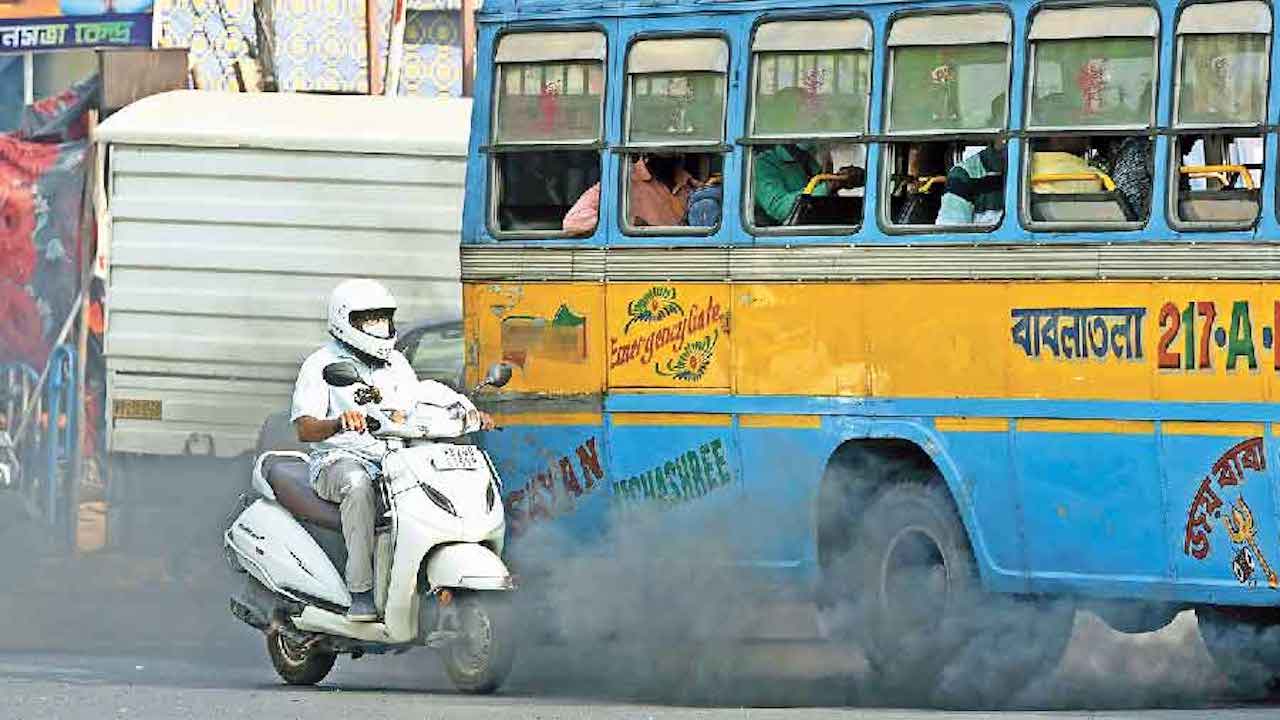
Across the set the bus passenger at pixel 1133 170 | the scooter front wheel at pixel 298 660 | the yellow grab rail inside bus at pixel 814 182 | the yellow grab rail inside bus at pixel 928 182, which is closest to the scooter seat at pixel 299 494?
the scooter front wheel at pixel 298 660

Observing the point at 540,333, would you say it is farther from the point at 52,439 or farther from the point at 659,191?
the point at 52,439

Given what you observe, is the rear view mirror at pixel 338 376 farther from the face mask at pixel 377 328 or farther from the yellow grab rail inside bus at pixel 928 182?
the yellow grab rail inside bus at pixel 928 182

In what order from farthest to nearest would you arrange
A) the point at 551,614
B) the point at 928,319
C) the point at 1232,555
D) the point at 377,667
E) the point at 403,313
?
the point at 403,313
the point at 377,667
the point at 551,614
the point at 928,319
the point at 1232,555

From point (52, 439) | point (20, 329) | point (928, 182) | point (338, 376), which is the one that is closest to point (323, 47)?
point (20, 329)

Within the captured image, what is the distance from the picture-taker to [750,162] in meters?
13.2

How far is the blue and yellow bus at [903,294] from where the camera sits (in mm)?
11594

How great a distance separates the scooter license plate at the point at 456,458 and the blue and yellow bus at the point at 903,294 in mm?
767

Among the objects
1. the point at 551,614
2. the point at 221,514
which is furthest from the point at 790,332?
the point at 221,514

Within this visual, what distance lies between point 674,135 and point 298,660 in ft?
8.62

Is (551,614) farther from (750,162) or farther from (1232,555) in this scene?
(1232,555)

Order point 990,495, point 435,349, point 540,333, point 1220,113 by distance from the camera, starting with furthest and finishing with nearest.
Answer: point 435,349 < point 540,333 < point 990,495 < point 1220,113

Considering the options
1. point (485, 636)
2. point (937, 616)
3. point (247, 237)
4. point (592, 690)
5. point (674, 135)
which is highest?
point (674, 135)

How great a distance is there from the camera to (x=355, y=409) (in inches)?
515

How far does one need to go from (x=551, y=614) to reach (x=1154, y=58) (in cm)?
352
